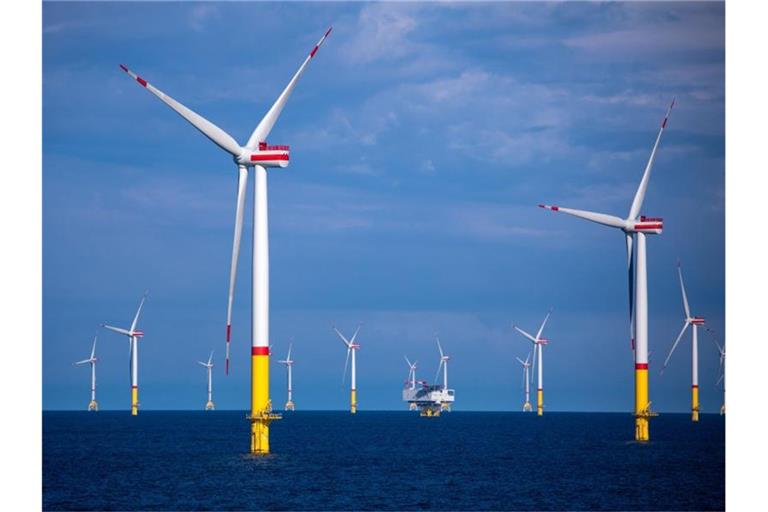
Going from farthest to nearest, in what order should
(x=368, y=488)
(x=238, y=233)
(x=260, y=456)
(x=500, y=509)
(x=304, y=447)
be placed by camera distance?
(x=304, y=447) < (x=260, y=456) < (x=368, y=488) < (x=238, y=233) < (x=500, y=509)

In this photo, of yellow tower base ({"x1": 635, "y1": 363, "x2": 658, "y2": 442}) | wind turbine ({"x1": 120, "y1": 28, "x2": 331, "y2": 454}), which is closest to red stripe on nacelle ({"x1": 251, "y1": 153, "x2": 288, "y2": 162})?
wind turbine ({"x1": 120, "y1": 28, "x2": 331, "y2": 454})

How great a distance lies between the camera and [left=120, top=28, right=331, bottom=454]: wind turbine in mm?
89750

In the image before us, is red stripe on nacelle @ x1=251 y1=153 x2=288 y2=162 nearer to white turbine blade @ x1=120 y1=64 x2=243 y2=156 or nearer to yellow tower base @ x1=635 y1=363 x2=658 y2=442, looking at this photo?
white turbine blade @ x1=120 y1=64 x2=243 y2=156

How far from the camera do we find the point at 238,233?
89.1 meters

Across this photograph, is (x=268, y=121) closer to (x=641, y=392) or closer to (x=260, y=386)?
(x=260, y=386)

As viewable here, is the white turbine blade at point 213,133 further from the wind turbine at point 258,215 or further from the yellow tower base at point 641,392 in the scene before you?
the yellow tower base at point 641,392

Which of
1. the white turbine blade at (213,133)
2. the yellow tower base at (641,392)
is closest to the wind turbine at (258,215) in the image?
the white turbine blade at (213,133)

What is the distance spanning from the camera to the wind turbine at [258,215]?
3533 inches

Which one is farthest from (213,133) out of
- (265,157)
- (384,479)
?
(384,479)

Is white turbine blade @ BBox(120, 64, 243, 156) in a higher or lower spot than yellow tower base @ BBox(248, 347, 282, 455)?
higher
